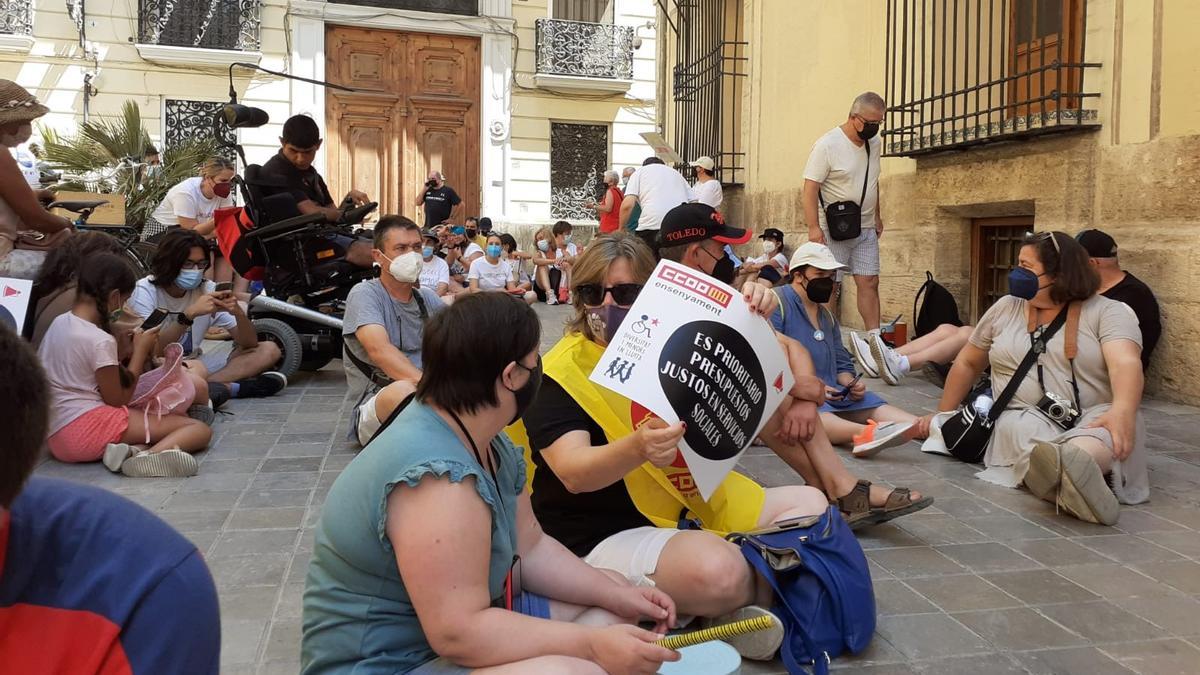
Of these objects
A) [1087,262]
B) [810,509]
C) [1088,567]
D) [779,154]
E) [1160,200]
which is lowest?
[1088,567]

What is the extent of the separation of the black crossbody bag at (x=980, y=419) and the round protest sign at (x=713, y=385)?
2.38 m

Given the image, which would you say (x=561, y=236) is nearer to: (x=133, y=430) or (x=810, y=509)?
(x=133, y=430)

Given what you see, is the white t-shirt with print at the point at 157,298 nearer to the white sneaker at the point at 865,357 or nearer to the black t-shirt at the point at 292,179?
the black t-shirt at the point at 292,179

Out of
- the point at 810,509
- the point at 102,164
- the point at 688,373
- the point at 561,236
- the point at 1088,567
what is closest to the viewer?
the point at 688,373

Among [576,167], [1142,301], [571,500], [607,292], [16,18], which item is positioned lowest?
[571,500]

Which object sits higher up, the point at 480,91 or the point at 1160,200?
the point at 480,91

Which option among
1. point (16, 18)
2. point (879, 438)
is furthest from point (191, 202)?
point (16, 18)

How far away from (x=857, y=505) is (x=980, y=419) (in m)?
1.46

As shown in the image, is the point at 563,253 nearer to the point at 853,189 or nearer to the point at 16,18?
the point at 853,189

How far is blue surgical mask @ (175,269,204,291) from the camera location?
6.53 metres

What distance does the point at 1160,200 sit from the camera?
6555 millimetres

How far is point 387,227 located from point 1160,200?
4839 mm

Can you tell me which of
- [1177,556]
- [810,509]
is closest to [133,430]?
[810,509]

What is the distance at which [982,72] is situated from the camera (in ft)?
28.9
